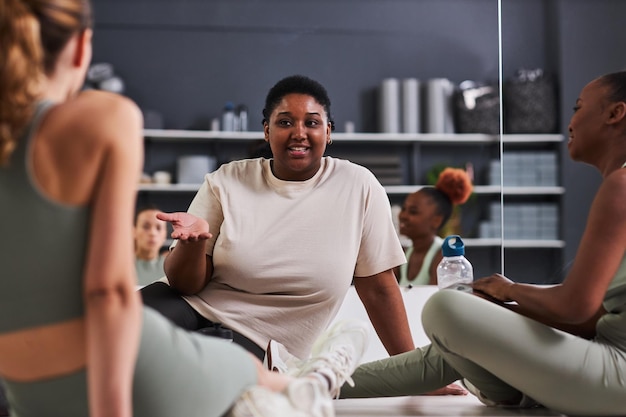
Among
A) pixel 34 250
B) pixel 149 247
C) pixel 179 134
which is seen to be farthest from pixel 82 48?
pixel 179 134

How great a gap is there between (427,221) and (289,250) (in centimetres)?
150

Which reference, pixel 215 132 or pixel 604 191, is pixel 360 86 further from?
pixel 604 191

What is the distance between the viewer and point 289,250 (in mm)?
2039

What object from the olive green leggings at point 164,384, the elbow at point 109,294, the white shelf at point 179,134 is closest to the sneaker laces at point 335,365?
the olive green leggings at point 164,384

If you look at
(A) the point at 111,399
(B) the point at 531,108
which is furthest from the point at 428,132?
(A) the point at 111,399

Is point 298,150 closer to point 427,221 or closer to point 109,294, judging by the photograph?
point 109,294

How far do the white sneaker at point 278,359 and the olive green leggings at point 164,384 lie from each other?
0.65m

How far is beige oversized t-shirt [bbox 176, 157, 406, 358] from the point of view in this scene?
6.64 feet

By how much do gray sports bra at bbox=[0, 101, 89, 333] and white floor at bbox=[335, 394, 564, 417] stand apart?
0.84 metres

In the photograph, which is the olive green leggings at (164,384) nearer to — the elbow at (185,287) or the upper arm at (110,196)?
the upper arm at (110,196)

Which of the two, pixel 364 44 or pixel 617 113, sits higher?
pixel 364 44

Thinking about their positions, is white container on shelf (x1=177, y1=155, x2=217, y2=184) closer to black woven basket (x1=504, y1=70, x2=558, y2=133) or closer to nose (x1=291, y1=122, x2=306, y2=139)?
black woven basket (x1=504, y1=70, x2=558, y2=133)

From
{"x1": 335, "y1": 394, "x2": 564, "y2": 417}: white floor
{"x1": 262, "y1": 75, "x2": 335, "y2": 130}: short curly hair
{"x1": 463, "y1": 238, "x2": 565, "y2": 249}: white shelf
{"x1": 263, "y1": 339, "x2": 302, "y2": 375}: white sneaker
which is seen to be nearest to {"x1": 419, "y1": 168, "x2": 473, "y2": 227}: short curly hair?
{"x1": 463, "y1": 238, "x2": 565, "y2": 249}: white shelf

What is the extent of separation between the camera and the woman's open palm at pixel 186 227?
5.87ft
